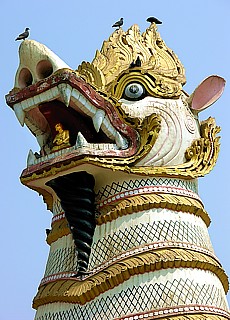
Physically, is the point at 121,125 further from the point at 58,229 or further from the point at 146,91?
the point at 58,229

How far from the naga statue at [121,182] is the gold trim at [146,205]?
1cm

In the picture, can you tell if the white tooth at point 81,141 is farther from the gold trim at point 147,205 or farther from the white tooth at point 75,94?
the gold trim at point 147,205

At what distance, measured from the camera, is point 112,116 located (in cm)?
1021

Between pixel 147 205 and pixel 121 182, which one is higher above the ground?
pixel 121 182

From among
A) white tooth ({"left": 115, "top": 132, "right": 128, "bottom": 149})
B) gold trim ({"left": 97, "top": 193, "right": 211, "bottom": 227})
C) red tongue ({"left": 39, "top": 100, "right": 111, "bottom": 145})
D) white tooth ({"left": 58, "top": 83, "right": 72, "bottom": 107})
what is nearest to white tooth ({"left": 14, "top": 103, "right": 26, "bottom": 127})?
red tongue ({"left": 39, "top": 100, "right": 111, "bottom": 145})

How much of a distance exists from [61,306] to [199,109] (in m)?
3.13

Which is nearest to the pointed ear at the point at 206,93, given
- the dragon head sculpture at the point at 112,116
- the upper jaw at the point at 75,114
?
the dragon head sculpture at the point at 112,116

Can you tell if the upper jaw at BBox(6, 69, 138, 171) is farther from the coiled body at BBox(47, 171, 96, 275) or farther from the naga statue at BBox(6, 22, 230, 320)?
the coiled body at BBox(47, 171, 96, 275)

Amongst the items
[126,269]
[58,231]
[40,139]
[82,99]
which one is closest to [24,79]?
[40,139]

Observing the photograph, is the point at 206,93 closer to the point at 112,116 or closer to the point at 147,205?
the point at 112,116

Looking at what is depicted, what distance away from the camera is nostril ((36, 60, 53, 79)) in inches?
407

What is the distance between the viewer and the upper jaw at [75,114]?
395 inches

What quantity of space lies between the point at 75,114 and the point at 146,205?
59.0 inches

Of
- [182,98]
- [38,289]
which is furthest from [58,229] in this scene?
[182,98]
